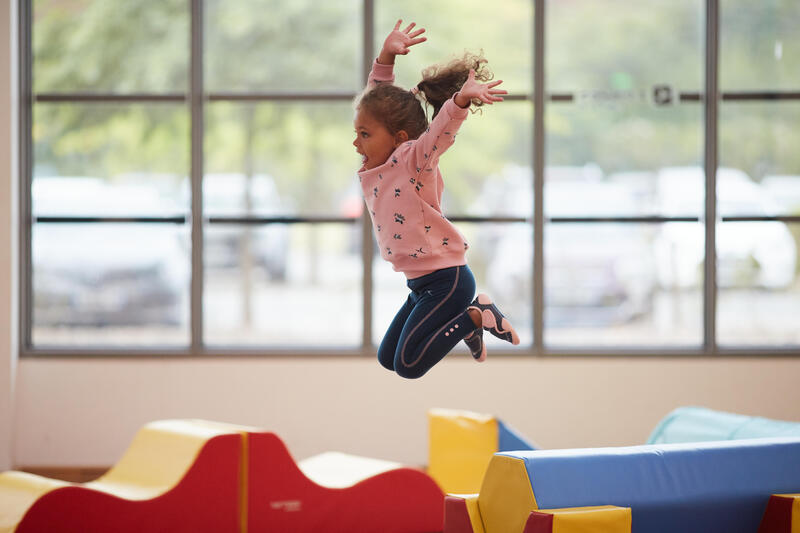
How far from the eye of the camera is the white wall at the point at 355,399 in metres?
6.10

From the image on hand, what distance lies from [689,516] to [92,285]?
14.6ft

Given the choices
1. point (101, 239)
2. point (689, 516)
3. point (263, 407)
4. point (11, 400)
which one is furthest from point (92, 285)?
point (689, 516)

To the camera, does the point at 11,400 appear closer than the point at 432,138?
No

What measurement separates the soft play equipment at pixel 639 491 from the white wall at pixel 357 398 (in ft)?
8.89

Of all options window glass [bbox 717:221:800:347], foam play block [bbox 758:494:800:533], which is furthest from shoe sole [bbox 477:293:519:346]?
window glass [bbox 717:221:800:347]

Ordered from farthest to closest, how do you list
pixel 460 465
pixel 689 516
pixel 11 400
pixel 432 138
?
pixel 11 400, pixel 460 465, pixel 689 516, pixel 432 138

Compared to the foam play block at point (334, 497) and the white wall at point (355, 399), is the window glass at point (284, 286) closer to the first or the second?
the white wall at point (355, 399)

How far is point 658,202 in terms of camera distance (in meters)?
6.26

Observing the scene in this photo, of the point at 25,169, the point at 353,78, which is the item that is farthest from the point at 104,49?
the point at 353,78

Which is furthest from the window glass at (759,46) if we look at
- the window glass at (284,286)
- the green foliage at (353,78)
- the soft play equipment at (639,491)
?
the soft play equipment at (639,491)

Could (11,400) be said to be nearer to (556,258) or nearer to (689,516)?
(556,258)

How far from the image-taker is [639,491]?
3.14 meters

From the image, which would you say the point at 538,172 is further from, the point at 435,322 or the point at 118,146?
the point at 435,322

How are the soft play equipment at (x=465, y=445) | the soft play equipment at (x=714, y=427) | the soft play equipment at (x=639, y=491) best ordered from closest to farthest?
the soft play equipment at (x=639, y=491)
the soft play equipment at (x=714, y=427)
the soft play equipment at (x=465, y=445)
